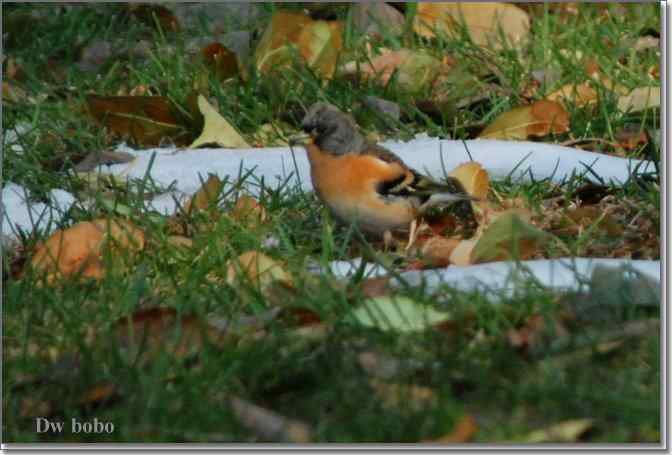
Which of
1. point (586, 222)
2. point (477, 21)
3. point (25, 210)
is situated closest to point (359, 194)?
point (586, 222)

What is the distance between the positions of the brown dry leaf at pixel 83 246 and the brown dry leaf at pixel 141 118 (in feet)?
3.71

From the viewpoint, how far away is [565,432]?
10.8 feet

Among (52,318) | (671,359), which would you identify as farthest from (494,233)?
(52,318)

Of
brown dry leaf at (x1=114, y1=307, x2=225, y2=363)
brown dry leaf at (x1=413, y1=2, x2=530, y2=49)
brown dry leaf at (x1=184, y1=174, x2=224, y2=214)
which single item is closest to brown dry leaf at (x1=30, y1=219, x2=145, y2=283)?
brown dry leaf at (x1=184, y1=174, x2=224, y2=214)

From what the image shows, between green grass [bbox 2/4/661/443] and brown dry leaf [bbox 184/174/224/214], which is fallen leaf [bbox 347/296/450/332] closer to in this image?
green grass [bbox 2/4/661/443]

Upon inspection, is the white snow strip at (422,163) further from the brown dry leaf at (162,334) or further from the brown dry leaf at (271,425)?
the brown dry leaf at (271,425)

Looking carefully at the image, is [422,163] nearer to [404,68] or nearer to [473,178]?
[473,178]

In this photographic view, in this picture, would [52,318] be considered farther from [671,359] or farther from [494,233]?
[671,359]

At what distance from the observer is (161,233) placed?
4.62 meters

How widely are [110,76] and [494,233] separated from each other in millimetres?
2528

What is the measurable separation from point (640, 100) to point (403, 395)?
9.36 feet

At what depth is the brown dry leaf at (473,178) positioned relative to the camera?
16.5 feet

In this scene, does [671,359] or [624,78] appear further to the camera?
[624,78]

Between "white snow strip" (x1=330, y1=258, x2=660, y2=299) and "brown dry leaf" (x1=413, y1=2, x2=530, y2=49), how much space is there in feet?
7.92
